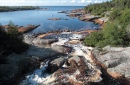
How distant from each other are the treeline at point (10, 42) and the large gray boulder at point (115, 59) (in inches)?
668

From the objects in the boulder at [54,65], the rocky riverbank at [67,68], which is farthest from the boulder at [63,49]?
the boulder at [54,65]

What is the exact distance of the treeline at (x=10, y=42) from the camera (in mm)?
39013

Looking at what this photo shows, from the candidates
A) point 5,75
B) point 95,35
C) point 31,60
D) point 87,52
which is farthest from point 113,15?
point 5,75

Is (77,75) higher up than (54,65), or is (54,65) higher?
(54,65)

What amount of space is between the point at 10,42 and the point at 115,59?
73.2ft

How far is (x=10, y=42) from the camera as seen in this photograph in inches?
1599

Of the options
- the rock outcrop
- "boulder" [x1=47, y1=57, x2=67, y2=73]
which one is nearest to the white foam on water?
"boulder" [x1=47, y1=57, x2=67, y2=73]

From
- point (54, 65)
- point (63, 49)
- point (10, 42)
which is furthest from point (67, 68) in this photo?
point (10, 42)

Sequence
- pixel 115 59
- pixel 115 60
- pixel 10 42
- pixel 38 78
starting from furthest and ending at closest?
1. pixel 10 42
2. pixel 115 59
3. pixel 115 60
4. pixel 38 78

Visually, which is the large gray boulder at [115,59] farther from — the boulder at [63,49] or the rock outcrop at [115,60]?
the boulder at [63,49]

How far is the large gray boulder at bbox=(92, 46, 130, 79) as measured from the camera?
111 feet

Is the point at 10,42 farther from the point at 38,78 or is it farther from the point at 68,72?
the point at 68,72

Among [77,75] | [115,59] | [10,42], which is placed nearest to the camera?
[77,75]

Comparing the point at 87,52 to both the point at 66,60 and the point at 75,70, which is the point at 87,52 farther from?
the point at 75,70
